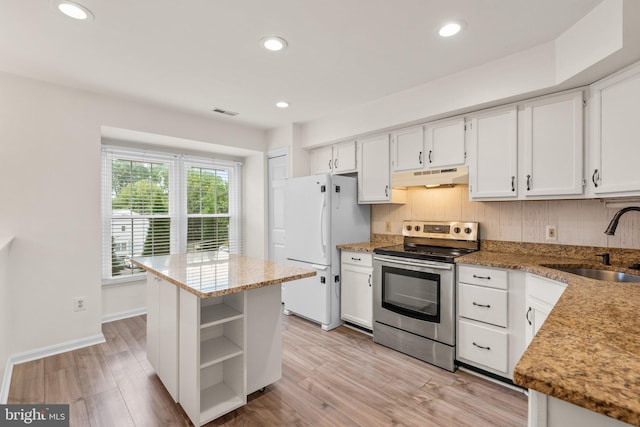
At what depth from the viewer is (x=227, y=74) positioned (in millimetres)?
2693

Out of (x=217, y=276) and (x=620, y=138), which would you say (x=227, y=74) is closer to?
(x=217, y=276)

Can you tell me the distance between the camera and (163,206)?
165 inches

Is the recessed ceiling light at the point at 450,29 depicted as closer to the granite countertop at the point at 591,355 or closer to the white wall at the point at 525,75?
the white wall at the point at 525,75

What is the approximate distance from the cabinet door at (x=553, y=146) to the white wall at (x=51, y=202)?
379 cm

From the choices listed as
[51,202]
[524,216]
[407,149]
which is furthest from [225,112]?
[524,216]

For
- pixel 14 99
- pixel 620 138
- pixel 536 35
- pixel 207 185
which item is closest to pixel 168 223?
pixel 207 185

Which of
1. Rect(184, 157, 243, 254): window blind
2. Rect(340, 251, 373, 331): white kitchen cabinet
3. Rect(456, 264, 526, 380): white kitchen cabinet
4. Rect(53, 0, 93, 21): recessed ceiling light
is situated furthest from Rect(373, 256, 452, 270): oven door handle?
Rect(53, 0, 93, 21): recessed ceiling light

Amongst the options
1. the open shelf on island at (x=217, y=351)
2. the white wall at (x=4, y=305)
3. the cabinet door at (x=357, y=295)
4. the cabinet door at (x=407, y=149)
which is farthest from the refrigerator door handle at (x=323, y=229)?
the white wall at (x=4, y=305)

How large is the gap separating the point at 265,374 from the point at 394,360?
1166 mm

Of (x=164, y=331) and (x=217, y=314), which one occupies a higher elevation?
(x=217, y=314)

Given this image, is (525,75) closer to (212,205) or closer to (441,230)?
(441,230)

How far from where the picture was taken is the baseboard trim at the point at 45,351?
2.39 meters

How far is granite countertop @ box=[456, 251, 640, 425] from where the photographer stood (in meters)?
0.60

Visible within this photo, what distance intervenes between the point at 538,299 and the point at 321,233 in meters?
2.02
